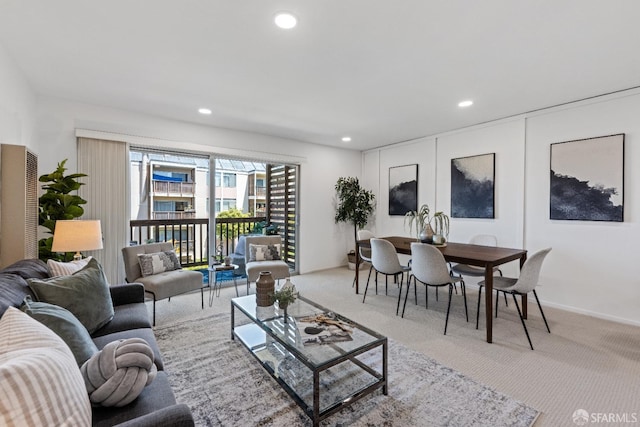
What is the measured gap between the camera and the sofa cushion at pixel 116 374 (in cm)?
114

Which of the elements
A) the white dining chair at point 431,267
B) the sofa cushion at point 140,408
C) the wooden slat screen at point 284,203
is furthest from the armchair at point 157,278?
the white dining chair at point 431,267

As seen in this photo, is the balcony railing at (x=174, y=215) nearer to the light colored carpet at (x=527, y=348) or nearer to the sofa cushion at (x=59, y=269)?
the light colored carpet at (x=527, y=348)

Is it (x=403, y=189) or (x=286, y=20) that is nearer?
(x=286, y=20)

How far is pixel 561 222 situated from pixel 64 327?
461 centimetres

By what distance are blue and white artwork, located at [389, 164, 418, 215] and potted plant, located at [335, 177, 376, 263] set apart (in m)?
0.48

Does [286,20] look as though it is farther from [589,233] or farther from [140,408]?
[589,233]

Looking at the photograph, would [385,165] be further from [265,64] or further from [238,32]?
[238,32]

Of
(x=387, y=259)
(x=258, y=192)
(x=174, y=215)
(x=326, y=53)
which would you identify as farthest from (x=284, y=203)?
(x=326, y=53)

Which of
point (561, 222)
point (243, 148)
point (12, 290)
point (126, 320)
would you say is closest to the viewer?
point (12, 290)

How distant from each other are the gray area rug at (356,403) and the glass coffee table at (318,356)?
7 centimetres

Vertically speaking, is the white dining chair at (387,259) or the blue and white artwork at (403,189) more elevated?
the blue and white artwork at (403,189)

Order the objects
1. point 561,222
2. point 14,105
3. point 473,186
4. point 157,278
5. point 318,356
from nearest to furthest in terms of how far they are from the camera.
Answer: point 318,356 → point 14,105 → point 157,278 → point 561,222 → point 473,186

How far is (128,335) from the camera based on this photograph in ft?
5.92

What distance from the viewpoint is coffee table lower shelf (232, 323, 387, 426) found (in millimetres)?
1653
